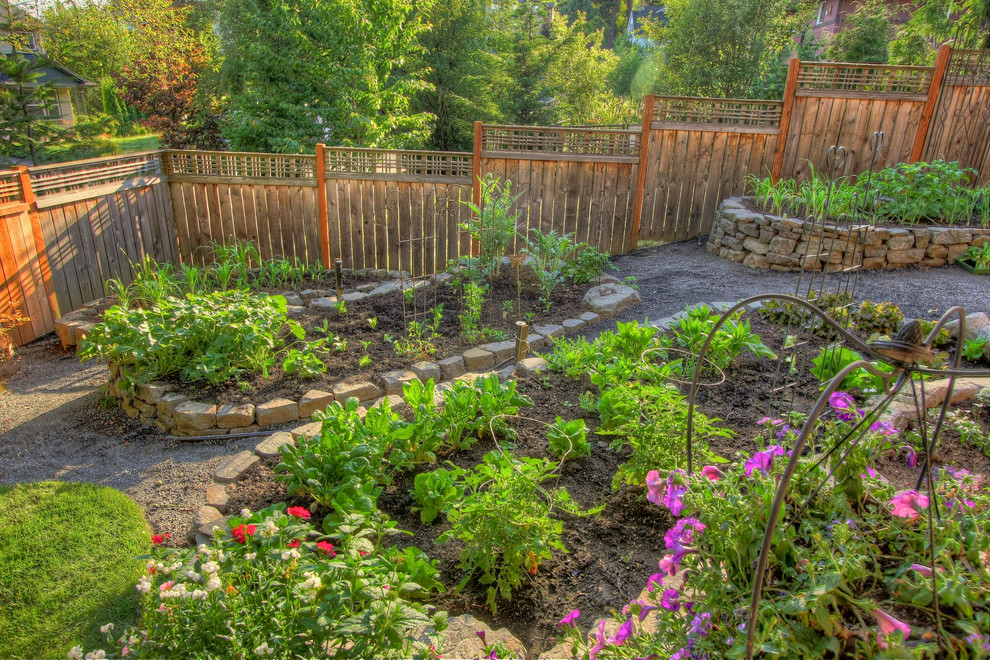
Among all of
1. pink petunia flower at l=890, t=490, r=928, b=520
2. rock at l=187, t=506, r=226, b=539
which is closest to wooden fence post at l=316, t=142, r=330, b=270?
rock at l=187, t=506, r=226, b=539

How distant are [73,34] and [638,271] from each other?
58.0 ft

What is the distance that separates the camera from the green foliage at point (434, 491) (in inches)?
91.5

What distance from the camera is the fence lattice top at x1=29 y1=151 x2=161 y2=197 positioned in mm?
4809

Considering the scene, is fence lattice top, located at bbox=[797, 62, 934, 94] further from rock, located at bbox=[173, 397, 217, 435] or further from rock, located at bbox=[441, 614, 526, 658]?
rock, located at bbox=[441, 614, 526, 658]

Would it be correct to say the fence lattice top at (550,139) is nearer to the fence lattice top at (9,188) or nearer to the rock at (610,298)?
the rock at (610,298)

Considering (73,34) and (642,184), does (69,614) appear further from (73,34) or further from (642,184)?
(73,34)

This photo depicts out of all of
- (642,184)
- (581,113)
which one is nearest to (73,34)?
(581,113)

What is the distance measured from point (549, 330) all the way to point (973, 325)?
272cm

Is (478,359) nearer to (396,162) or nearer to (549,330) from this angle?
(549,330)

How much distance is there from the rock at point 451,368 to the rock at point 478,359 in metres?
0.04

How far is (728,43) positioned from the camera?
11.3 m

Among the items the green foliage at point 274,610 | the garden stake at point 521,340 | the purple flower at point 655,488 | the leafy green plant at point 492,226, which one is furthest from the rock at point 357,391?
the purple flower at point 655,488

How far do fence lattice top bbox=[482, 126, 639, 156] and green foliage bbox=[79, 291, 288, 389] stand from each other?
3374 mm

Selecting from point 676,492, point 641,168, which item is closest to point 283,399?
point 676,492
